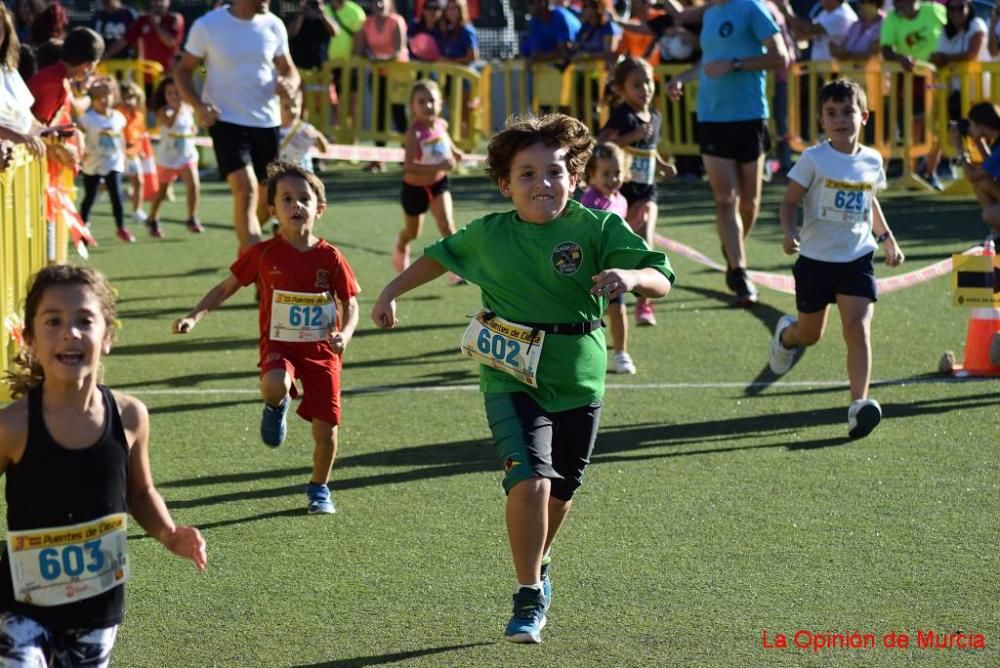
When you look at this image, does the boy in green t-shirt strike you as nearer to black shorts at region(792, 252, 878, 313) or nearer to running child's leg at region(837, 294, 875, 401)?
running child's leg at region(837, 294, 875, 401)

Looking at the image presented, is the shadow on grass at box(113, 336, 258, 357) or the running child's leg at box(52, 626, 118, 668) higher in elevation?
the running child's leg at box(52, 626, 118, 668)

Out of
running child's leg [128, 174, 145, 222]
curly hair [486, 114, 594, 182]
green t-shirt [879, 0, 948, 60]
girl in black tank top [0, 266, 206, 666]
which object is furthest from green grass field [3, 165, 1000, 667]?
green t-shirt [879, 0, 948, 60]

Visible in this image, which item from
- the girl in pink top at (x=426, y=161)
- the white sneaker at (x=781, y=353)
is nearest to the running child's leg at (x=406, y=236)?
the girl in pink top at (x=426, y=161)

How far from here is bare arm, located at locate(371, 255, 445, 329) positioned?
5344 mm

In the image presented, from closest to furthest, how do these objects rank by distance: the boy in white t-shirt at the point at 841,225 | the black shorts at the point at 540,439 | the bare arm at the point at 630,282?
1. the bare arm at the point at 630,282
2. the black shorts at the point at 540,439
3. the boy in white t-shirt at the point at 841,225

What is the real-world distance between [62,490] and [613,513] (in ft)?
10.2

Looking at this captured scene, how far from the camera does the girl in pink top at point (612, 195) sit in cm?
953

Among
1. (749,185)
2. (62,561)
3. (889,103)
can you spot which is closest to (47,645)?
(62,561)

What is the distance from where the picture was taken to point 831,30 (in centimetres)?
2034

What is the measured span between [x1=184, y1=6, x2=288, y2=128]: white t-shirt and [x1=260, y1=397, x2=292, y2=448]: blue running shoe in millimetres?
4536

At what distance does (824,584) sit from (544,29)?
697 inches

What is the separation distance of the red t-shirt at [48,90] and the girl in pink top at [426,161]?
244 cm

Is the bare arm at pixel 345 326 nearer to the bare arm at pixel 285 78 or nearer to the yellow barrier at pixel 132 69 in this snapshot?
the bare arm at pixel 285 78

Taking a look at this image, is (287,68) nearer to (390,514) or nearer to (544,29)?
(390,514)
